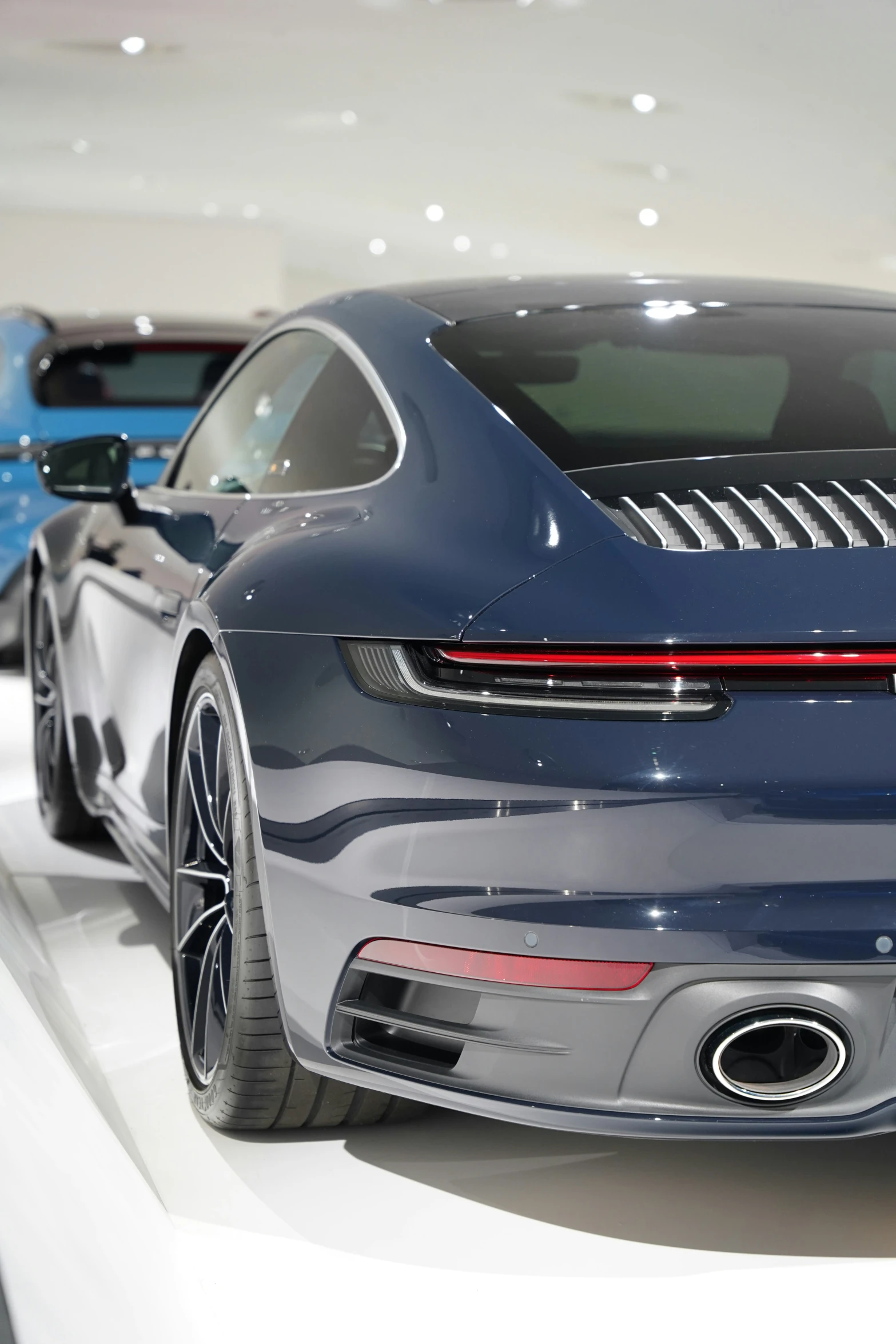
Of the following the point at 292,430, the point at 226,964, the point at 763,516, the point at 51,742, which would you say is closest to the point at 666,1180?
the point at 226,964

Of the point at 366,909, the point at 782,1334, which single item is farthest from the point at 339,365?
the point at 782,1334

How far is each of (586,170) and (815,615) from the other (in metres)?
15.6

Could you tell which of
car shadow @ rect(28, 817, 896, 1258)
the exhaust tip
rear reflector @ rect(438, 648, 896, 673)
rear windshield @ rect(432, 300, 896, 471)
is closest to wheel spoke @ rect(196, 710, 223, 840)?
car shadow @ rect(28, 817, 896, 1258)

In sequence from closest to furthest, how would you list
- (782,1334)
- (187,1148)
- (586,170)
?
(782,1334)
(187,1148)
(586,170)

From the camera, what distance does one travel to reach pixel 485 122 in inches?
555

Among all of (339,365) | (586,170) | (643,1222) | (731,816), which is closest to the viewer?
(731,816)

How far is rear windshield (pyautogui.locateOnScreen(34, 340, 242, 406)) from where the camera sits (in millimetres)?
6266

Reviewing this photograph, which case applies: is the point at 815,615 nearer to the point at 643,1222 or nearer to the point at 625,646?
the point at 625,646

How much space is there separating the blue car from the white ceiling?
5.37m

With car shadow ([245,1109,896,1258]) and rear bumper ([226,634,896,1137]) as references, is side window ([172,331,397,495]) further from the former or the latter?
car shadow ([245,1109,896,1258])

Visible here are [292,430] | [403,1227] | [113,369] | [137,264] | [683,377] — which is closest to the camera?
[403,1227]

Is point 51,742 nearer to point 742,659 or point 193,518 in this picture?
point 193,518

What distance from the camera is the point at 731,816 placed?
154 centimetres

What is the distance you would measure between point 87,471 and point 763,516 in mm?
1828
